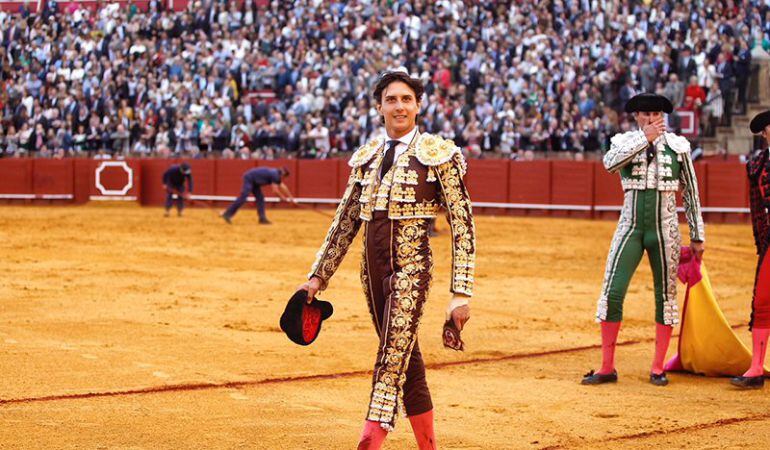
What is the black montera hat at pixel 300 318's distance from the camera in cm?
422

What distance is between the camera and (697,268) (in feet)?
22.2

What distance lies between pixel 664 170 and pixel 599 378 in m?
1.12

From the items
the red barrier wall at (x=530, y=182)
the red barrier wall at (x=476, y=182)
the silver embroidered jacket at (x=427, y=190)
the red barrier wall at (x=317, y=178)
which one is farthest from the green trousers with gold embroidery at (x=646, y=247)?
the red barrier wall at (x=317, y=178)

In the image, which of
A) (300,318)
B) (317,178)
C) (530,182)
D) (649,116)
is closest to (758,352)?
(649,116)

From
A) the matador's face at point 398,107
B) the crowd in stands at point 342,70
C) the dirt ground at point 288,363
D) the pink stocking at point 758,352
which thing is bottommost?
the dirt ground at point 288,363

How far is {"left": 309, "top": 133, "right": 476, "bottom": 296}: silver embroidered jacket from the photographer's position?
4055 mm

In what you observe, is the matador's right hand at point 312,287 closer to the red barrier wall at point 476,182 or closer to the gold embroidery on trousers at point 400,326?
the gold embroidery on trousers at point 400,326

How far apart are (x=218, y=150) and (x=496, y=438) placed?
62.4ft

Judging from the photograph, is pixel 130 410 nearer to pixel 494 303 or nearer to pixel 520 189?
pixel 494 303

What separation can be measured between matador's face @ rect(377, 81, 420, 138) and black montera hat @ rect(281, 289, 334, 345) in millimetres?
644

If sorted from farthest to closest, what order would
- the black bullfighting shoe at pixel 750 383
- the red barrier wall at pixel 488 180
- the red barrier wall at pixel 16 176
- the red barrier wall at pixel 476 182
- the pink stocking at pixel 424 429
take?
1. the red barrier wall at pixel 16 176
2. the red barrier wall at pixel 488 180
3. the red barrier wall at pixel 476 182
4. the black bullfighting shoe at pixel 750 383
5. the pink stocking at pixel 424 429

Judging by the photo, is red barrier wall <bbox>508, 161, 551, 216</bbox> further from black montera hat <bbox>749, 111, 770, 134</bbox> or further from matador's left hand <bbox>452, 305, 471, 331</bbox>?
matador's left hand <bbox>452, 305, 471, 331</bbox>

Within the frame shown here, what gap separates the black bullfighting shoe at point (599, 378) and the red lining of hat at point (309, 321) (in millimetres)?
2473

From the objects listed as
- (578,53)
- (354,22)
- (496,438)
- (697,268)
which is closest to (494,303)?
(697,268)
